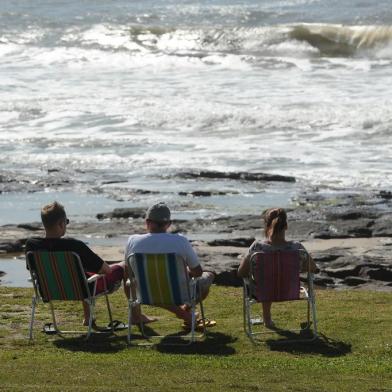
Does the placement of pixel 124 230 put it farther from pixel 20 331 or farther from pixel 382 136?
pixel 382 136

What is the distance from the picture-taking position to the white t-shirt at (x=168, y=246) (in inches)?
381

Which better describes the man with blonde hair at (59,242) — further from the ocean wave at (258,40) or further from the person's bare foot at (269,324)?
the ocean wave at (258,40)

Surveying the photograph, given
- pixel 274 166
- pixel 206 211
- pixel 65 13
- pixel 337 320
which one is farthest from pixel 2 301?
pixel 65 13

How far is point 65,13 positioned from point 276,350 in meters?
39.4

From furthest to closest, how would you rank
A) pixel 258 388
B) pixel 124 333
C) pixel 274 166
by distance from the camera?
pixel 274 166 → pixel 124 333 → pixel 258 388

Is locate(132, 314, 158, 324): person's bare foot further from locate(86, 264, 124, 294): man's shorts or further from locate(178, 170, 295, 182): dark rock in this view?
locate(178, 170, 295, 182): dark rock

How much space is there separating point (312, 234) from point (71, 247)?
6785mm


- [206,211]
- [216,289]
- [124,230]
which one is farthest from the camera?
[206,211]

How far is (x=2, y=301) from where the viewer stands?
11688 mm

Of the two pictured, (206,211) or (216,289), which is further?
(206,211)

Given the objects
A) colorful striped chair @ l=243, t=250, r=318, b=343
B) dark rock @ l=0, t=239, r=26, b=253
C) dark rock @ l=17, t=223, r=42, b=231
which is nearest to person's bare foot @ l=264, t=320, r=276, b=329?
colorful striped chair @ l=243, t=250, r=318, b=343

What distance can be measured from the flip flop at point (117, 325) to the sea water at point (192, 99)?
745cm

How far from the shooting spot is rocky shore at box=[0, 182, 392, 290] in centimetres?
1348

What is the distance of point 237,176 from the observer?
20.5 meters
